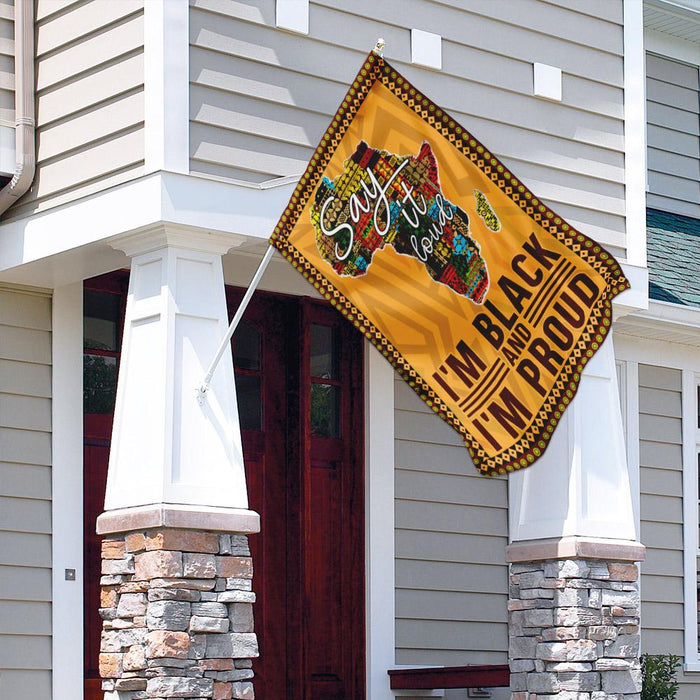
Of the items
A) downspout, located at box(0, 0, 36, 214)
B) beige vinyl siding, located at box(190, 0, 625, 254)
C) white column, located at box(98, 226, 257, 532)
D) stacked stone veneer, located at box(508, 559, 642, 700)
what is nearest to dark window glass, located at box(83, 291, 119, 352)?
downspout, located at box(0, 0, 36, 214)

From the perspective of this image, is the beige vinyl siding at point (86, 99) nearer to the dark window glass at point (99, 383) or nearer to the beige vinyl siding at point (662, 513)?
the dark window glass at point (99, 383)

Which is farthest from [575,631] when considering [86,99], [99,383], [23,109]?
[23,109]

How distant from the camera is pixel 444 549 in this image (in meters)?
10.7

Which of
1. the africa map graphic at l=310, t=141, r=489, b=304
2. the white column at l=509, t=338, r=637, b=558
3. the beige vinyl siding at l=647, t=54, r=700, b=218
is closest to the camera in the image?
the africa map graphic at l=310, t=141, r=489, b=304

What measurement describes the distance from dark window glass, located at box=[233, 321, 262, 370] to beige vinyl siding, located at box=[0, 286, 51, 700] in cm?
150

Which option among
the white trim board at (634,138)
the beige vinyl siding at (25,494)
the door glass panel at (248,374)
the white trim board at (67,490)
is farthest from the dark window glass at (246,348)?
the white trim board at (634,138)

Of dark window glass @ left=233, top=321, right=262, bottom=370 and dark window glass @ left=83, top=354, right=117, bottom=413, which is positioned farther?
dark window glass @ left=233, top=321, right=262, bottom=370

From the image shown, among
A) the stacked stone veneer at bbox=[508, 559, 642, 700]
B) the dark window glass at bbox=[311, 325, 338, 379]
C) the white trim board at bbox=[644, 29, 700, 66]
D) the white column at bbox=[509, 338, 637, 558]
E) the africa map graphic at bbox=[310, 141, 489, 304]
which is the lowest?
the stacked stone veneer at bbox=[508, 559, 642, 700]

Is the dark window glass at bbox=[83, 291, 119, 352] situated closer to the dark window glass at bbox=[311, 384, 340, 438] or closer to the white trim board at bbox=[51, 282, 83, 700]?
the white trim board at bbox=[51, 282, 83, 700]

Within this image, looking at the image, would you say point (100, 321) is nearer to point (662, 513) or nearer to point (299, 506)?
point (299, 506)

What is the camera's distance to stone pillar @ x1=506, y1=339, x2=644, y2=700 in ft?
28.7

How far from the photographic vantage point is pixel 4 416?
8.93 meters

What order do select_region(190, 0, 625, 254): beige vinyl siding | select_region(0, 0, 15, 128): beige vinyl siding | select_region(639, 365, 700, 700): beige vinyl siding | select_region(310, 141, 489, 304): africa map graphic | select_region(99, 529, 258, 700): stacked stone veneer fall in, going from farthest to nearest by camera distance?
1. select_region(639, 365, 700, 700): beige vinyl siding
2. select_region(0, 0, 15, 128): beige vinyl siding
3. select_region(190, 0, 625, 254): beige vinyl siding
4. select_region(99, 529, 258, 700): stacked stone veneer
5. select_region(310, 141, 489, 304): africa map graphic

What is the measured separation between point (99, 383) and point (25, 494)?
37.0 inches
